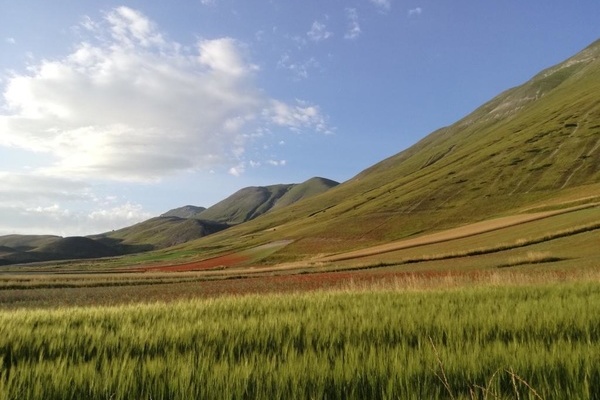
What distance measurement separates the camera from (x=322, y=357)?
4355 mm

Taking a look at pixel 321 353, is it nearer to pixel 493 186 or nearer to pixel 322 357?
pixel 322 357

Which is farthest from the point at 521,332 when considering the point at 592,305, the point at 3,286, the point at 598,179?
the point at 598,179

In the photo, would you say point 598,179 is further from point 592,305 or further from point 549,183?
point 592,305

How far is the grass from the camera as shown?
3.53m

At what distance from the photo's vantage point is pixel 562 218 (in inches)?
2144

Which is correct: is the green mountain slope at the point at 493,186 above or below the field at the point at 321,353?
above

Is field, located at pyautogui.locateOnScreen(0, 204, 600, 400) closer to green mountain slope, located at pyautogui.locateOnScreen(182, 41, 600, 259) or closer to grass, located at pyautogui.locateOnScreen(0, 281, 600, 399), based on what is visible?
grass, located at pyautogui.locateOnScreen(0, 281, 600, 399)

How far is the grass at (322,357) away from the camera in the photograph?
3531 mm

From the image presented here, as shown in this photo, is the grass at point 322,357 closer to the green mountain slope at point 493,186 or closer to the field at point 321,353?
the field at point 321,353

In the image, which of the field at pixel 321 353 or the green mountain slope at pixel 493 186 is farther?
the green mountain slope at pixel 493 186

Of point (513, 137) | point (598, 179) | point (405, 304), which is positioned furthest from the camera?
point (513, 137)

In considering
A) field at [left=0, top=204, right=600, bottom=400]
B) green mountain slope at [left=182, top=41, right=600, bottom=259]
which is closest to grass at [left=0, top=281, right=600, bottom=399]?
field at [left=0, top=204, right=600, bottom=400]

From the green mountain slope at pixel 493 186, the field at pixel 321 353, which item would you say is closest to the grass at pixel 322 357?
the field at pixel 321 353

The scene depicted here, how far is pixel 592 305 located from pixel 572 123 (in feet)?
511
